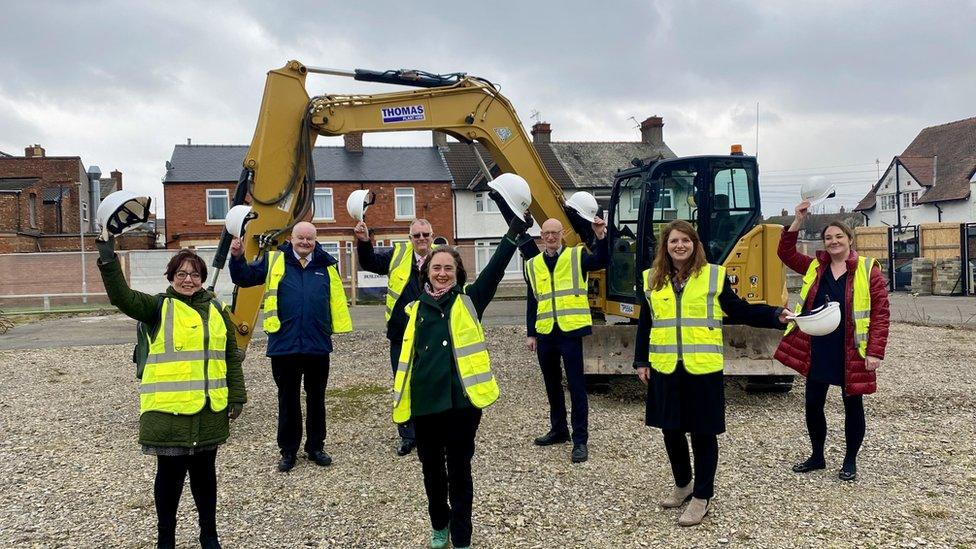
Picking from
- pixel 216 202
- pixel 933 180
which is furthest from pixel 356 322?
pixel 933 180

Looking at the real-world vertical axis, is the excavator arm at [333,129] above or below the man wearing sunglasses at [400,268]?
above

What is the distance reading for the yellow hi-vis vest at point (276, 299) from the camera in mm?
4984

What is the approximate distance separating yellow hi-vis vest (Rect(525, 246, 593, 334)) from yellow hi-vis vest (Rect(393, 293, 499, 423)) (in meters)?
1.87

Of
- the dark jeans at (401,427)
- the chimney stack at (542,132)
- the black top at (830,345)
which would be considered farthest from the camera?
the chimney stack at (542,132)

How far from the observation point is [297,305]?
16.4 feet

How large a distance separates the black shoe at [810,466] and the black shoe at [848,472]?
0.52 ft

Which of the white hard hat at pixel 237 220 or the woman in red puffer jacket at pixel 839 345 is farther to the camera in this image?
the white hard hat at pixel 237 220

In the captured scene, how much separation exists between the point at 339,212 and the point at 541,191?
74.8 feet

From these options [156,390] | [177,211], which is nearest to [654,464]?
[156,390]

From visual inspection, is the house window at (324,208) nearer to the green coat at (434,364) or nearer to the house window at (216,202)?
the house window at (216,202)

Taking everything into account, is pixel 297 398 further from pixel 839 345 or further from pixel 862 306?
pixel 862 306

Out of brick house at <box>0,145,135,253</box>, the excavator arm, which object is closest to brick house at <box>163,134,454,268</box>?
brick house at <box>0,145,135,253</box>

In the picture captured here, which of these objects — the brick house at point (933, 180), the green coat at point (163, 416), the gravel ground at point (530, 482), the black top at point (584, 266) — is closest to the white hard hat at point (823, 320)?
the gravel ground at point (530, 482)

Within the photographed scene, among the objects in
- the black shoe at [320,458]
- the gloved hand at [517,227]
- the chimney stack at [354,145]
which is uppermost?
the chimney stack at [354,145]
